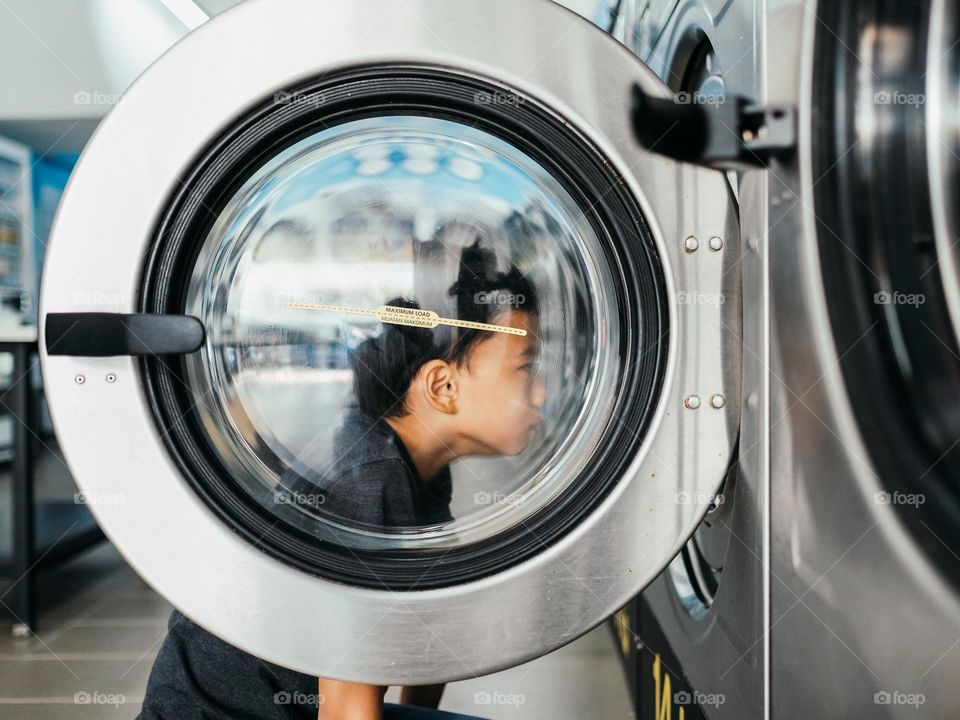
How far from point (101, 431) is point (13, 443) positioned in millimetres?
1069

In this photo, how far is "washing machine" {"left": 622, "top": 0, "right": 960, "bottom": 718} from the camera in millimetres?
518

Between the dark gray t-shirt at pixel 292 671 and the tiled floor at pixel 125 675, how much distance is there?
603 mm

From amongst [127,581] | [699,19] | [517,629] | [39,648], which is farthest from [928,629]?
[127,581]

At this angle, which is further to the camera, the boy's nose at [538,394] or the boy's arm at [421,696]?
the boy's arm at [421,696]

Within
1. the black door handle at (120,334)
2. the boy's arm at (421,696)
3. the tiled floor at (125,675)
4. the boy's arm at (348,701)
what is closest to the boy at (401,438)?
the boy's arm at (348,701)

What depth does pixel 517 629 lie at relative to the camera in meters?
0.60

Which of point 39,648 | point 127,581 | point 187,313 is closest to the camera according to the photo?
point 187,313

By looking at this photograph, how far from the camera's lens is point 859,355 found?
528 mm

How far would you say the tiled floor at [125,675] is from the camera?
124cm

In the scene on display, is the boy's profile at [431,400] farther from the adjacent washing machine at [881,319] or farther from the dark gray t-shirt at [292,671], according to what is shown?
the adjacent washing machine at [881,319]

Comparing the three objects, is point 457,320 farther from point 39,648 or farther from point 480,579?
point 39,648

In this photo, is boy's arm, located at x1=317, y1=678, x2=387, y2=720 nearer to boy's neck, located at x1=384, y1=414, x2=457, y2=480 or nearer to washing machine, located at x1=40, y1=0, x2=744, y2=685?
washing machine, located at x1=40, y1=0, x2=744, y2=685

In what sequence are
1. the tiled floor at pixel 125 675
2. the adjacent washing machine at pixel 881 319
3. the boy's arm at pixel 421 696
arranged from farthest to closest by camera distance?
the tiled floor at pixel 125 675 → the boy's arm at pixel 421 696 → the adjacent washing machine at pixel 881 319

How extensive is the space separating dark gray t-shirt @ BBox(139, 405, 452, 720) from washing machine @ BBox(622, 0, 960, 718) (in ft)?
0.91
